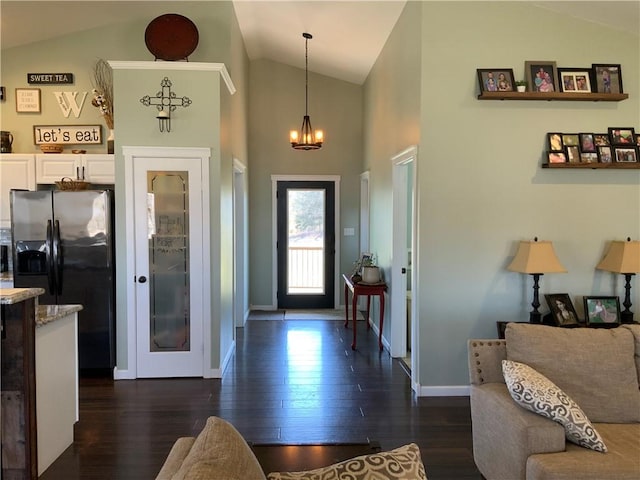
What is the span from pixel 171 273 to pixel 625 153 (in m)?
4.07

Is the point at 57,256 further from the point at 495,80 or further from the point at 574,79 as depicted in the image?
the point at 574,79

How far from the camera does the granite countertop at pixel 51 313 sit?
2.81 metres

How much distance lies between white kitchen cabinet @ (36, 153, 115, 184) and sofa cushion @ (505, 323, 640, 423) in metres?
4.06

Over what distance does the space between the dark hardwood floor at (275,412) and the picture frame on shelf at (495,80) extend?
8.42 feet

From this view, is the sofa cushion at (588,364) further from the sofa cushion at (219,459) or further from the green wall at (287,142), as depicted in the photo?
the green wall at (287,142)

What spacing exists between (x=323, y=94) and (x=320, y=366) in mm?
4419

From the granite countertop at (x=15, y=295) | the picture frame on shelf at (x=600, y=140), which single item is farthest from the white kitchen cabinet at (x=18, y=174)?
the picture frame on shelf at (x=600, y=140)

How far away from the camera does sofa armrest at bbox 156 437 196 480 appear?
4.25 feet

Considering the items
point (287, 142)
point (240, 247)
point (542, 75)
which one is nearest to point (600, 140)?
point (542, 75)

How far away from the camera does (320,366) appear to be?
16.1ft

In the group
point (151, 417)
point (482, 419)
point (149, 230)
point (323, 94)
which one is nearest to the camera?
point (482, 419)

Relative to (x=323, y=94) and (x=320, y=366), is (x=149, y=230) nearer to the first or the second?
(x=320, y=366)

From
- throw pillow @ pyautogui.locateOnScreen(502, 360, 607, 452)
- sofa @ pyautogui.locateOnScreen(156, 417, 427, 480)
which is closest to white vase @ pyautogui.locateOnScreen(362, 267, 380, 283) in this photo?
throw pillow @ pyautogui.locateOnScreen(502, 360, 607, 452)

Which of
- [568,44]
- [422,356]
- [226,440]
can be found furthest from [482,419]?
[568,44]
